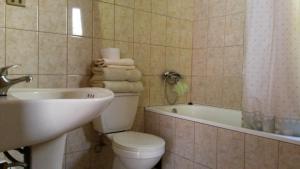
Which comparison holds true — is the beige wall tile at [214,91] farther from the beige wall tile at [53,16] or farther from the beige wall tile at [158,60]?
the beige wall tile at [53,16]

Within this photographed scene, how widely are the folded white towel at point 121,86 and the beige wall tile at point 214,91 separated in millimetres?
919

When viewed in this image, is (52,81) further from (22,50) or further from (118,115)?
(118,115)

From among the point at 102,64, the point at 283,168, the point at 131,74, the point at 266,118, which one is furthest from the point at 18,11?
A: the point at 283,168

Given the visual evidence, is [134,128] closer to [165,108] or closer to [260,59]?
[165,108]

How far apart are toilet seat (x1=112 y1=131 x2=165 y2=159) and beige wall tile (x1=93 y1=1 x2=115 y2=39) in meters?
0.84

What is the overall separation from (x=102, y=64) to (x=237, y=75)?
1292 mm

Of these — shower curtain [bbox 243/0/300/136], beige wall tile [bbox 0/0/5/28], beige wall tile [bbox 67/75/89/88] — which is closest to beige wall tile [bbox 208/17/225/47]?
shower curtain [bbox 243/0/300/136]

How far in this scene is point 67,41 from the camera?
1.84 m

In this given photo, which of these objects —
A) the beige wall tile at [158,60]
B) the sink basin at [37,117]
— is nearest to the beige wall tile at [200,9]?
the beige wall tile at [158,60]

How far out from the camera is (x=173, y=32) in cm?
253

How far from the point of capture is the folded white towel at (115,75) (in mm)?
1804

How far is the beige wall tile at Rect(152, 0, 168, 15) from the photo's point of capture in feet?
7.70

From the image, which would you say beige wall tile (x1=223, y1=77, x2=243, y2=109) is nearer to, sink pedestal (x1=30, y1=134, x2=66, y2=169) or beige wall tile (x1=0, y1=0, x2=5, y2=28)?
sink pedestal (x1=30, y1=134, x2=66, y2=169)

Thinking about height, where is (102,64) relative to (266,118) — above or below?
above
